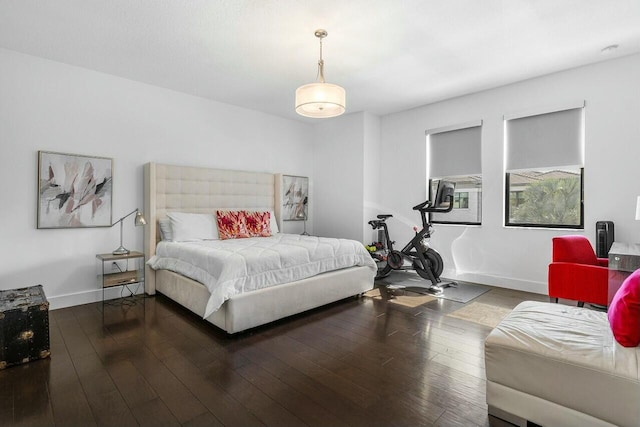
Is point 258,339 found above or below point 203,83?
below

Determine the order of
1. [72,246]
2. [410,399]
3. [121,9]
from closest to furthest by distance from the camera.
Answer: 1. [410,399]
2. [121,9]
3. [72,246]

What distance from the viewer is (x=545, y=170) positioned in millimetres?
4176

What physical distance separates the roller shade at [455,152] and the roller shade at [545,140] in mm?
433

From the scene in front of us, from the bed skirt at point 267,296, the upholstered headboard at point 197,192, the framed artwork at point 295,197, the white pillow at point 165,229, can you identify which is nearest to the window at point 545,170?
the bed skirt at point 267,296

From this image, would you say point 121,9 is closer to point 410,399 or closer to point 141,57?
point 141,57

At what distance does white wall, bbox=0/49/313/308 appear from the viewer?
3385 millimetres

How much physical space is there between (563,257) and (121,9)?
4.81 m

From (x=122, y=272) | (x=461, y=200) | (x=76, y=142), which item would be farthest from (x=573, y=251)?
(x=76, y=142)

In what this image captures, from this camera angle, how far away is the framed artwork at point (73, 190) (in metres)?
3.54

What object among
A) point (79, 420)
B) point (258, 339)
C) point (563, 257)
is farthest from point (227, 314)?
point (563, 257)

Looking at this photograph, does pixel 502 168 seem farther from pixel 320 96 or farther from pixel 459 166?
pixel 320 96

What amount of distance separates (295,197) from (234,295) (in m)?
3.41

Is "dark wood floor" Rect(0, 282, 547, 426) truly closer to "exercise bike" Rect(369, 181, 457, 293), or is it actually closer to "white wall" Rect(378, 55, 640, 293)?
"exercise bike" Rect(369, 181, 457, 293)

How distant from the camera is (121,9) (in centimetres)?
268
